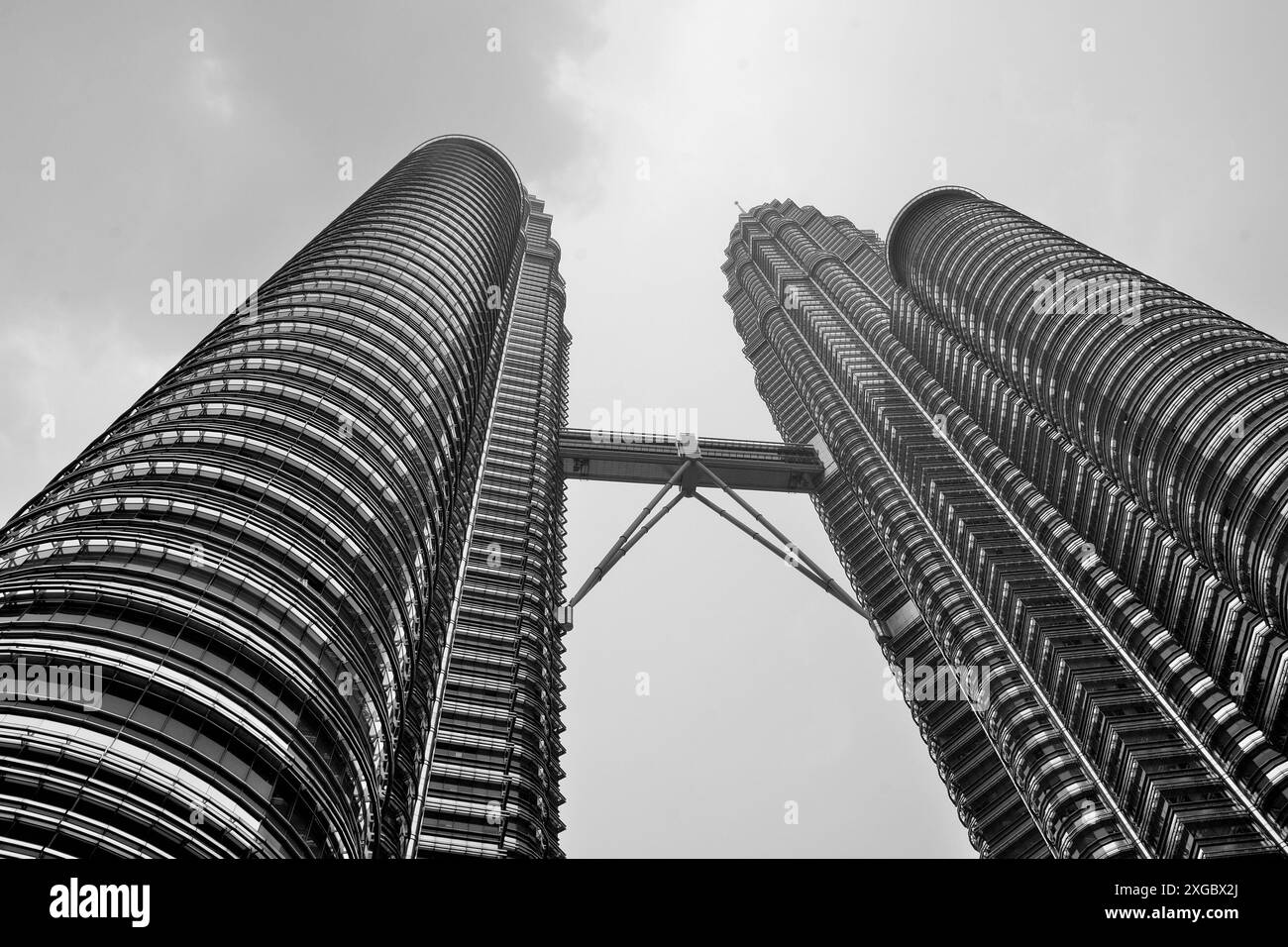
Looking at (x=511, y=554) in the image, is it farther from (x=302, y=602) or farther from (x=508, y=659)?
(x=302, y=602)

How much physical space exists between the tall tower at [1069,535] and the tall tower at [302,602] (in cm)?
3794

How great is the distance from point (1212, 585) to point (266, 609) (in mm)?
61905

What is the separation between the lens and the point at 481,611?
7862 cm

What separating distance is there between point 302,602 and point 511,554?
48444 millimetres

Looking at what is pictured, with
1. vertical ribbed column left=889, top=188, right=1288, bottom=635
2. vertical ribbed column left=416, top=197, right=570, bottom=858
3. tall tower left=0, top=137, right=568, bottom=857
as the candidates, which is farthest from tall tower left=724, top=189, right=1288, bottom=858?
tall tower left=0, top=137, right=568, bottom=857

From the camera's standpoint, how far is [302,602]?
37875 mm

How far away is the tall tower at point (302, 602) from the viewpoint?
1123 inches

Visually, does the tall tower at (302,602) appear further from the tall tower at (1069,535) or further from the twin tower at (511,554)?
the tall tower at (1069,535)

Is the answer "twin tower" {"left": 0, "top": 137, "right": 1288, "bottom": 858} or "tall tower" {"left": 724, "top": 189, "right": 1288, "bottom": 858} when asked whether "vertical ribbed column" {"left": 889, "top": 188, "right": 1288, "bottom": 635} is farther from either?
"twin tower" {"left": 0, "top": 137, "right": 1288, "bottom": 858}

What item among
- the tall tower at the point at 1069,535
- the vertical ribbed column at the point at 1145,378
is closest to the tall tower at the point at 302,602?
the tall tower at the point at 1069,535

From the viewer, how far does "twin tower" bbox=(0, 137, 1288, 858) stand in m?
31.5
